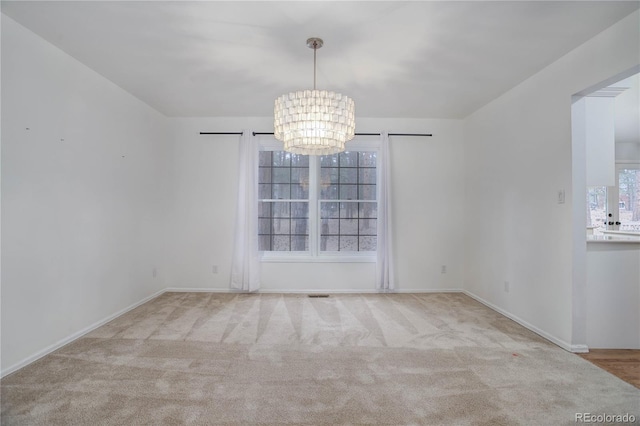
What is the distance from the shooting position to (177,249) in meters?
4.45

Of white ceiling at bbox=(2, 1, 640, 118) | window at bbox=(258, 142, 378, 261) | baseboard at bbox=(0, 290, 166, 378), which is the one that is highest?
white ceiling at bbox=(2, 1, 640, 118)

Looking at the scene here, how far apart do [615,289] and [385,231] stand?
7.90 feet

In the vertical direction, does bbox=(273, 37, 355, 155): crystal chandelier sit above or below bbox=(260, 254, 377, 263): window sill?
above

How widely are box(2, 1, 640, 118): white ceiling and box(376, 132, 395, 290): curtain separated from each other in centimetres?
106

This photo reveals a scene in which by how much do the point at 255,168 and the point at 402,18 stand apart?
9.18 ft

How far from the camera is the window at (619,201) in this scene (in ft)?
20.4

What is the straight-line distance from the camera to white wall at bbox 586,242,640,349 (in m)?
2.67

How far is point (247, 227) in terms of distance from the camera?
430 cm

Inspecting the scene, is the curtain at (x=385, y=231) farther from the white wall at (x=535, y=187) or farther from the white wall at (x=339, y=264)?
the white wall at (x=535, y=187)

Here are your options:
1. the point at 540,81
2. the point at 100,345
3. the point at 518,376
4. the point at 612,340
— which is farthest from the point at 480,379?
the point at 100,345

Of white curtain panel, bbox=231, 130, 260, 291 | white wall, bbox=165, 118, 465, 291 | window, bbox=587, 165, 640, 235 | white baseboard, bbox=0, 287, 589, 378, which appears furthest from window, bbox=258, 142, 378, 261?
window, bbox=587, 165, 640, 235

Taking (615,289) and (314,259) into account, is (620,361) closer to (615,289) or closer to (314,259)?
(615,289)

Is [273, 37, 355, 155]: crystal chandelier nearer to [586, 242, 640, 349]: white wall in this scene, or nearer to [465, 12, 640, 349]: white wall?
[465, 12, 640, 349]: white wall

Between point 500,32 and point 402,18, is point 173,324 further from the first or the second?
point 500,32
